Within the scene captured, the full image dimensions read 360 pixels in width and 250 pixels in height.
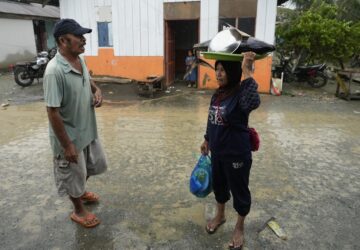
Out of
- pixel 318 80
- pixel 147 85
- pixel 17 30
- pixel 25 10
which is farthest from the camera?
pixel 25 10

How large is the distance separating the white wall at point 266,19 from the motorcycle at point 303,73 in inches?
66.0

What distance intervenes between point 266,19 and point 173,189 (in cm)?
711

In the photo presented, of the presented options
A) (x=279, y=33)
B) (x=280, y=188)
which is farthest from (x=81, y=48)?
(x=279, y=33)

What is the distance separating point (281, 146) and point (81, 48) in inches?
139

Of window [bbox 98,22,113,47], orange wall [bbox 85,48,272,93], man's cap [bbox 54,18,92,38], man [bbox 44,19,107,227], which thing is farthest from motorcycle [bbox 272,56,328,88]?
man's cap [bbox 54,18,92,38]

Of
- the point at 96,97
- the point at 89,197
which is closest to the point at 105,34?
the point at 96,97

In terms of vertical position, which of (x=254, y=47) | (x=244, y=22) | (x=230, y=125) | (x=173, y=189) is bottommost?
(x=173, y=189)

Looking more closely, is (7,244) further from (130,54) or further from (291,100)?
(130,54)

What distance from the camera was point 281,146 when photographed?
5.05 m

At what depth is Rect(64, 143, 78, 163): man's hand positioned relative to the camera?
8.50ft

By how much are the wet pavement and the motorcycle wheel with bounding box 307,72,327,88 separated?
4384 mm

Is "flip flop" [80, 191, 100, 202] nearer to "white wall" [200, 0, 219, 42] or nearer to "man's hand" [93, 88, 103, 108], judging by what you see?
"man's hand" [93, 88, 103, 108]

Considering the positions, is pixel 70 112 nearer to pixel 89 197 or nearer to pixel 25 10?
pixel 89 197

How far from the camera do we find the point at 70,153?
2.60 meters
